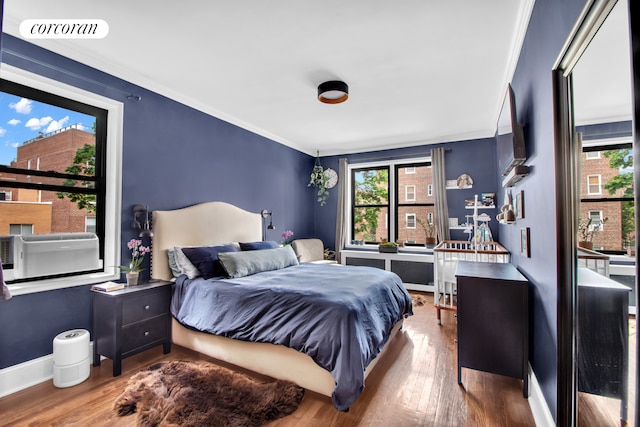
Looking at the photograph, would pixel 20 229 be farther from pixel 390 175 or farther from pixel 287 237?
pixel 390 175

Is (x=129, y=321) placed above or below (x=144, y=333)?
above

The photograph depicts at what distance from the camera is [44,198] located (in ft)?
8.43

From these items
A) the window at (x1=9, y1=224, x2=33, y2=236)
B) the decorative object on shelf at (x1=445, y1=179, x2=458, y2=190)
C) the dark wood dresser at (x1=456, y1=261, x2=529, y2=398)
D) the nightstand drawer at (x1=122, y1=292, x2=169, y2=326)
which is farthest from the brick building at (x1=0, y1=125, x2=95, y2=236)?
the decorative object on shelf at (x1=445, y1=179, x2=458, y2=190)

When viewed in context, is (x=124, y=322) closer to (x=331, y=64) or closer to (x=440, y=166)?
(x=331, y=64)

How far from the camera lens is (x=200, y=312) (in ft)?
8.88

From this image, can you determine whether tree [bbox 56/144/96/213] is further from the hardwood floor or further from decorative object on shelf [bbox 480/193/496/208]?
decorative object on shelf [bbox 480/193/496/208]

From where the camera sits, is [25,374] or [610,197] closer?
[610,197]

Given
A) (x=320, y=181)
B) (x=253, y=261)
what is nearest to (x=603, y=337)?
(x=253, y=261)

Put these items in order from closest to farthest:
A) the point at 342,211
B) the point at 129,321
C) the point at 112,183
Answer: the point at 129,321 < the point at 112,183 < the point at 342,211

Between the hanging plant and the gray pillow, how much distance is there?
2379 millimetres

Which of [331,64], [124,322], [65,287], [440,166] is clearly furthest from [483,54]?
[65,287]

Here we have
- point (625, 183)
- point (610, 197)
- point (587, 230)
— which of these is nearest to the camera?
point (625, 183)

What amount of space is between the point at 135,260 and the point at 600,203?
3361 mm

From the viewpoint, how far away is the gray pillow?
3051mm
